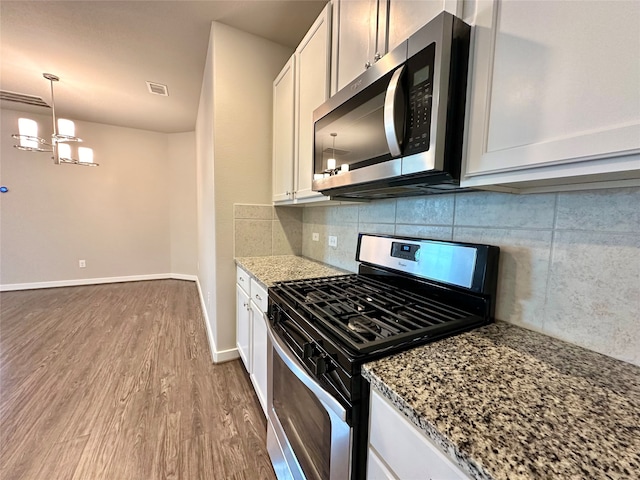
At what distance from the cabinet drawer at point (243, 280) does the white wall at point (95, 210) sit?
11.1 ft

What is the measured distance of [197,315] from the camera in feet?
11.3

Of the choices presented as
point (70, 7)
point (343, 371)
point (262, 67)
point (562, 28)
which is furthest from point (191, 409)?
point (70, 7)

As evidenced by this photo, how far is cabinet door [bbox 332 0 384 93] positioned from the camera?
1.13 m

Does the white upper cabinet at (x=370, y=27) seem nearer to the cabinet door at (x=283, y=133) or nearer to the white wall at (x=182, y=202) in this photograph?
the cabinet door at (x=283, y=133)

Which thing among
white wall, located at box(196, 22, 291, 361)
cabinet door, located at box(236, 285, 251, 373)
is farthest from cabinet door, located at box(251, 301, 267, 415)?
white wall, located at box(196, 22, 291, 361)

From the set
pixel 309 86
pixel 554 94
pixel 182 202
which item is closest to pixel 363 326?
pixel 554 94

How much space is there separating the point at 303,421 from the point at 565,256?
1.04 m

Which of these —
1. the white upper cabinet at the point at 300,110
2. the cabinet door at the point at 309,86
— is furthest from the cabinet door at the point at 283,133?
the cabinet door at the point at 309,86

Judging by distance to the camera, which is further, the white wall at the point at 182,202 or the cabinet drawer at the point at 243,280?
the white wall at the point at 182,202

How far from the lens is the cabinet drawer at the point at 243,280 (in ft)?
6.13

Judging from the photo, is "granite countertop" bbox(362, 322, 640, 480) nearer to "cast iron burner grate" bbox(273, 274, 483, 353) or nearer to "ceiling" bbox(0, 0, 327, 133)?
"cast iron burner grate" bbox(273, 274, 483, 353)

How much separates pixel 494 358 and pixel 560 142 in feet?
1.78

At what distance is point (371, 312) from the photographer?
39.5 inches

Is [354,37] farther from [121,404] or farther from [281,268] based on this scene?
[121,404]
